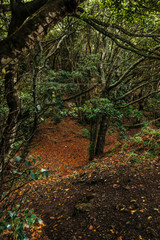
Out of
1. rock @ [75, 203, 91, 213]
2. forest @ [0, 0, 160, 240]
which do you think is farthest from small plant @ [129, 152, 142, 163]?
rock @ [75, 203, 91, 213]

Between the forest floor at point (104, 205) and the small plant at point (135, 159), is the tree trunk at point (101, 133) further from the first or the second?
the small plant at point (135, 159)

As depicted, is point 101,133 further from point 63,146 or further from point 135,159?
point 63,146

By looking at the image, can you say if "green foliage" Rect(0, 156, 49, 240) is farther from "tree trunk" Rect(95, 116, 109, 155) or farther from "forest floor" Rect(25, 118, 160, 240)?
"tree trunk" Rect(95, 116, 109, 155)

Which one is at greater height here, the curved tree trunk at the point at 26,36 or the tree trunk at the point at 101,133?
the curved tree trunk at the point at 26,36

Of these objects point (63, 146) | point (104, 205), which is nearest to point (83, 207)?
point (104, 205)

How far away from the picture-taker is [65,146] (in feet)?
37.0

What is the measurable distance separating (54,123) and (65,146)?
2.99 m

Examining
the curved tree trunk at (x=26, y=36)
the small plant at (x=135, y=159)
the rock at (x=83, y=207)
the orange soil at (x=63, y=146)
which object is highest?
the curved tree trunk at (x=26, y=36)

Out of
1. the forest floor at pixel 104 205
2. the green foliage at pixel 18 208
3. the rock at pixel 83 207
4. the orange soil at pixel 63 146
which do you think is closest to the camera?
the green foliage at pixel 18 208

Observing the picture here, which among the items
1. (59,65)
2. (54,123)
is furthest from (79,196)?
(59,65)

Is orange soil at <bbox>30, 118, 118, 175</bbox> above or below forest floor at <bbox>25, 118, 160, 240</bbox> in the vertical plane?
below

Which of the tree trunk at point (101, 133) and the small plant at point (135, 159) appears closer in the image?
the small plant at point (135, 159)

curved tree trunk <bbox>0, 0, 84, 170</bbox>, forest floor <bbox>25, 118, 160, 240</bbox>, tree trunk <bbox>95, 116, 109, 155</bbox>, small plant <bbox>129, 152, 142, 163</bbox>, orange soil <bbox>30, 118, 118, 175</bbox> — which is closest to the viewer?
curved tree trunk <bbox>0, 0, 84, 170</bbox>

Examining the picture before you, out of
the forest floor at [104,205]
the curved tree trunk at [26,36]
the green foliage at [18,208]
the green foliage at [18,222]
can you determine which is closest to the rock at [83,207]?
the forest floor at [104,205]
